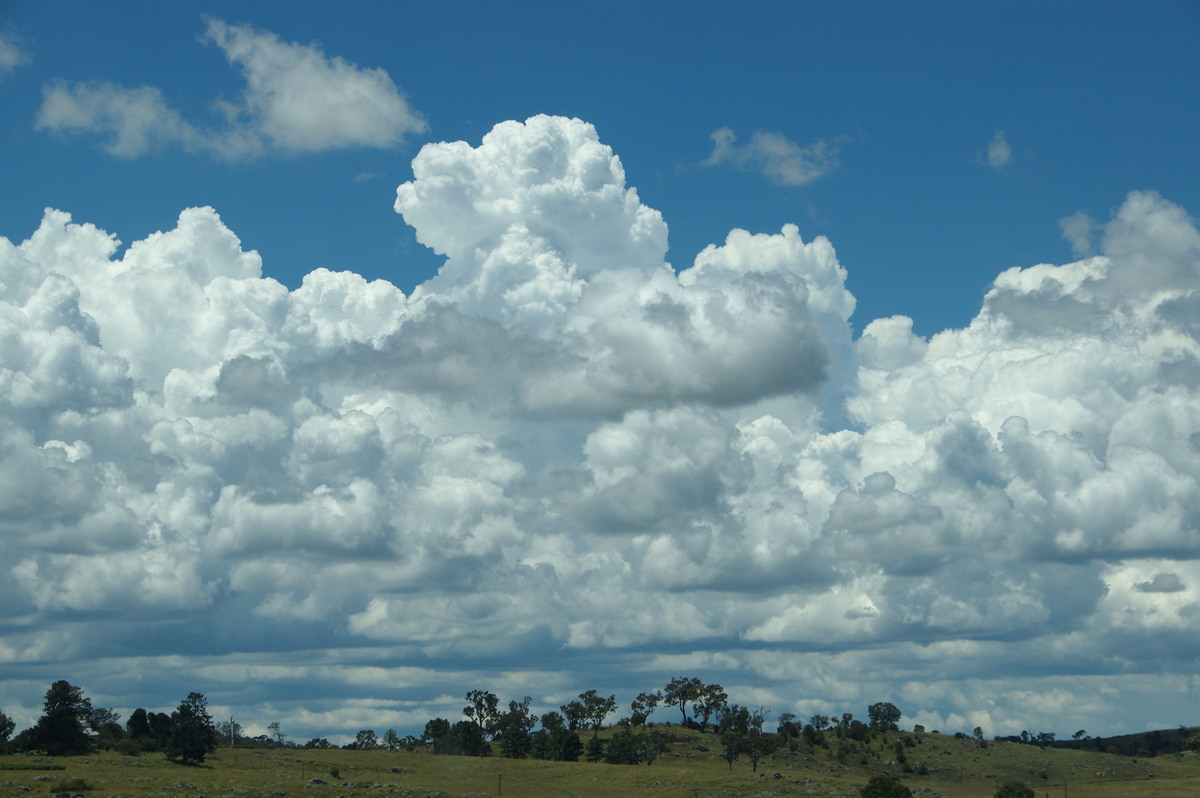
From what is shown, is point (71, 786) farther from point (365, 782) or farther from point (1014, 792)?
point (1014, 792)

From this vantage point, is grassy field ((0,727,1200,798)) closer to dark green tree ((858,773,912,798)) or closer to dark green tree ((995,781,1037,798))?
dark green tree ((995,781,1037,798))

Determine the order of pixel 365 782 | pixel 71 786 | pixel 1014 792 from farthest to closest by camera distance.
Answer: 1. pixel 365 782
2. pixel 1014 792
3. pixel 71 786

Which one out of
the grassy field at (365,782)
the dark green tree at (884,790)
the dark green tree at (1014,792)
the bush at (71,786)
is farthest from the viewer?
the dark green tree at (1014,792)

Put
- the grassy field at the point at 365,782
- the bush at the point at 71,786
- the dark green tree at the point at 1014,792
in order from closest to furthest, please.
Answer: the bush at the point at 71,786 < the grassy field at the point at 365,782 < the dark green tree at the point at 1014,792

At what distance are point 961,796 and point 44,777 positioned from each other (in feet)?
415

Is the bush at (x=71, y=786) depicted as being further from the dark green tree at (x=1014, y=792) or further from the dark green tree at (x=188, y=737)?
the dark green tree at (x=1014, y=792)

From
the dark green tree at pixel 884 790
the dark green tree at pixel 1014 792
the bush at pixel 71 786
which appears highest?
the bush at pixel 71 786

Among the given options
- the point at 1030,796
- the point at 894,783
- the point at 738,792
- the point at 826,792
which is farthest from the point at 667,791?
the point at 1030,796

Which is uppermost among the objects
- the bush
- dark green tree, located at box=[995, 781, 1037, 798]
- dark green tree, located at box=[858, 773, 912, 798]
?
the bush

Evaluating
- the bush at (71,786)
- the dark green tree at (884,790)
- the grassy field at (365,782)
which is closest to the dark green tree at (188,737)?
the grassy field at (365,782)

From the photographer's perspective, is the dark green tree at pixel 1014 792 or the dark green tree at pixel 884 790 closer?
the dark green tree at pixel 884 790

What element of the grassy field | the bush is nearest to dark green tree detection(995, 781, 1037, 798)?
the grassy field

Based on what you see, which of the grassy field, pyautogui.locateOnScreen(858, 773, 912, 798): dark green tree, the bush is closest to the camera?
the bush

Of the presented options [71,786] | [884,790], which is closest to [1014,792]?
[884,790]
